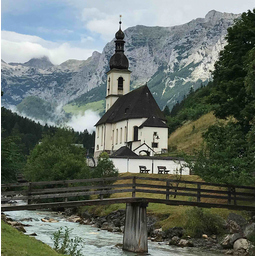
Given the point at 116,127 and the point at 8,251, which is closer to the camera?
the point at 8,251

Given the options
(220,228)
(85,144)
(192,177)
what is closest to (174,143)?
(192,177)

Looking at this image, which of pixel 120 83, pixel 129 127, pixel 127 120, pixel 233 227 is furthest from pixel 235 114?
pixel 120 83

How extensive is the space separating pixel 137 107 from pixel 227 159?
6082cm

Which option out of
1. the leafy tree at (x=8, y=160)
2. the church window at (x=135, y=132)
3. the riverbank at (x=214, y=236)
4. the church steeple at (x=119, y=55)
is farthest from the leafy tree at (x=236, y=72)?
the church steeple at (x=119, y=55)

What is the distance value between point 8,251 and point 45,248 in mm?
3197

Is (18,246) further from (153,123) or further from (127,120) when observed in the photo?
(127,120)

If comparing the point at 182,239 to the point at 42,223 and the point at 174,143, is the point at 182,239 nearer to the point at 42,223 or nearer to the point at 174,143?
the point at 42,223

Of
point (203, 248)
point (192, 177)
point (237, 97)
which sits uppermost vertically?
point (237, 97)

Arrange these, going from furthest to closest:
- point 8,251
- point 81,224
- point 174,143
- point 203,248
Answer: point 174,143
point 81,224
point 203,248
point 8,251

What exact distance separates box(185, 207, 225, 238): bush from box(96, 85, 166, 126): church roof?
188 feet

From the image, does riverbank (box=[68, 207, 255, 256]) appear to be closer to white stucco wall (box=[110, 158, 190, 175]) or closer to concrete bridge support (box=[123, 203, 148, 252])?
concrete bridge support (box=[123, 203, 148, 252])

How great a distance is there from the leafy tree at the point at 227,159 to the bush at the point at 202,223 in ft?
7.12

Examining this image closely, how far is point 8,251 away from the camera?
50.3 ft

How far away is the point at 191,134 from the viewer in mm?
94062
